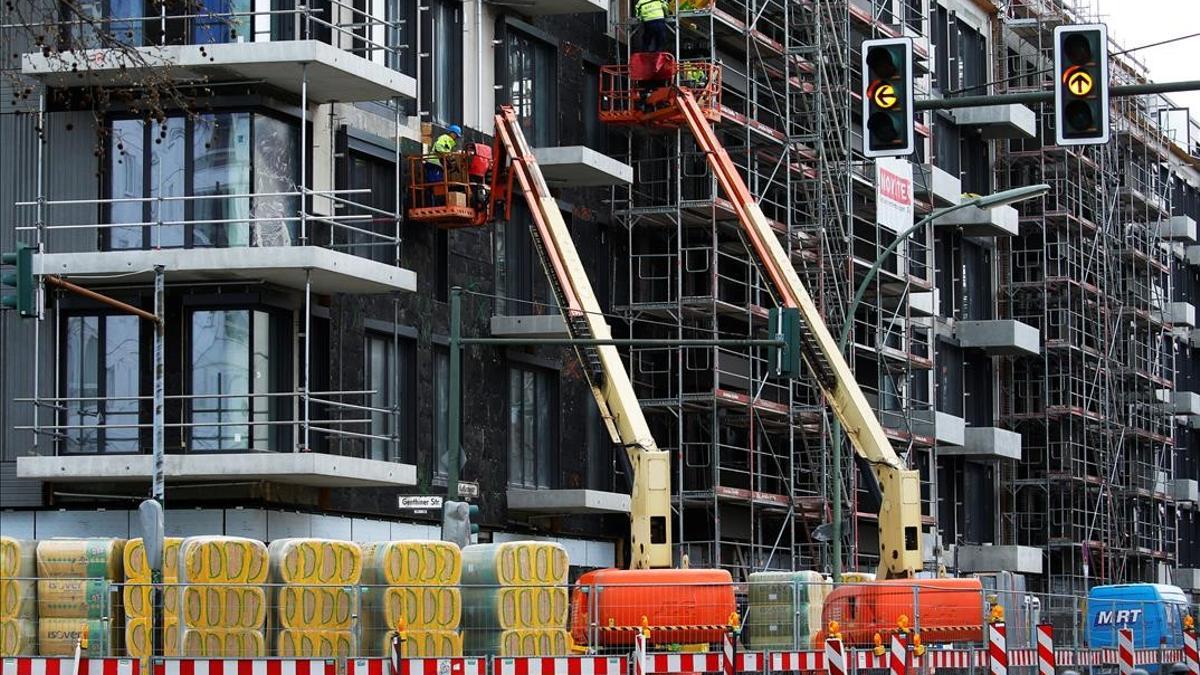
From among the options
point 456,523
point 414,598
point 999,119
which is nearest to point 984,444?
point 999,119

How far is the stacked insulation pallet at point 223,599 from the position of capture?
2452cm

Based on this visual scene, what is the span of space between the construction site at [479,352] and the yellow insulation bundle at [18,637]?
0.13 ft

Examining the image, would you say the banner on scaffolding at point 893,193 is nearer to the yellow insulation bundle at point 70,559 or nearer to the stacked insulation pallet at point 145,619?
the yellow insulation bundle at point 70,559

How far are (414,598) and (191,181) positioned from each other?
12.2 m

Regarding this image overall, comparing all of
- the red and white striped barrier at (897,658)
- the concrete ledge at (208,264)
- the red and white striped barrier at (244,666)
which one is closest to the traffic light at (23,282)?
the concrete ledge at (208,264)

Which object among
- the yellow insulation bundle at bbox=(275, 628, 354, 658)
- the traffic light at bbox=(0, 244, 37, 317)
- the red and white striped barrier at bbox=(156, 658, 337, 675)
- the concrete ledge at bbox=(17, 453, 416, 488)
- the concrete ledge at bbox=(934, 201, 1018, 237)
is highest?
the concrete ledge at bbox=(934, 201, 1018, 237)

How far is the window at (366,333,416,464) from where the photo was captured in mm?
38438

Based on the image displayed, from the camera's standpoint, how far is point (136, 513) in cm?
3519

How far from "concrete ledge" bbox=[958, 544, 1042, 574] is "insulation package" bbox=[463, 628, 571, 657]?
35542 mm

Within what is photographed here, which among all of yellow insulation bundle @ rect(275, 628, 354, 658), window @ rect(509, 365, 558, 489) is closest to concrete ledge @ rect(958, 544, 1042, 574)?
window @ rect(509, 365, 558, 489)

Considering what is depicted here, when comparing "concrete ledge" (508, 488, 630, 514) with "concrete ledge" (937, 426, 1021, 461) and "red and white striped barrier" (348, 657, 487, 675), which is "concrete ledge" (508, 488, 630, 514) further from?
"concrete ledge" (937, 426, 1021, 461)

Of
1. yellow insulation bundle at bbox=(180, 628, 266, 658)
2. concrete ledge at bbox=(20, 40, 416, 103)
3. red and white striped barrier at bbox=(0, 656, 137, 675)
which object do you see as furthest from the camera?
concrete ledge at bbox=(20, 40, 416, 103)

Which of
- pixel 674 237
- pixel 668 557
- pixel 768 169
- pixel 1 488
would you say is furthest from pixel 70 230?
pixel 768 169

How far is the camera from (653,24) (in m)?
44.0
